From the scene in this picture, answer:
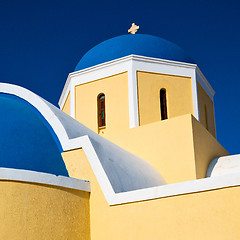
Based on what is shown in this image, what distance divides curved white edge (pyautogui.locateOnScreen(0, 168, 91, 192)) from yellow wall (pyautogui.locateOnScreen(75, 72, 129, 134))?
3993 mm

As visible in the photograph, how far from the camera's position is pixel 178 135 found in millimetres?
8180

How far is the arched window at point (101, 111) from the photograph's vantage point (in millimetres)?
10164

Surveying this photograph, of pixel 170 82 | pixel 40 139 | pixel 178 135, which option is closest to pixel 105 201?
pixel 40 139

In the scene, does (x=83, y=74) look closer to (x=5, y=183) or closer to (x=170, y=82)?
(x=170, y=82)

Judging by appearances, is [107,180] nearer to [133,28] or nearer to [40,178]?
[40,178]

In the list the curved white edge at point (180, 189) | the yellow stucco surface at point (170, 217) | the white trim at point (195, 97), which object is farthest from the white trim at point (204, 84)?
the curved white edge at point (180, 189)

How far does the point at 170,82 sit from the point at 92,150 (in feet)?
14.3

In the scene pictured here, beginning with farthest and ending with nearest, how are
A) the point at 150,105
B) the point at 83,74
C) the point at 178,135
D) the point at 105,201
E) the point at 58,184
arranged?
the point at 83,74 → the point at 150,105 → the point at 178,135 → the point at 105,201 → the point at 58,184

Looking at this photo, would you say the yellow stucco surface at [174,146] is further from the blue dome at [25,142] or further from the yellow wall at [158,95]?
the blue dome at [25,142]

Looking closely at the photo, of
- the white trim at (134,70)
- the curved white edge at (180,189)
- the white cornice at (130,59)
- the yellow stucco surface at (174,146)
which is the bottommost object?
the curved white edge at (180,189)

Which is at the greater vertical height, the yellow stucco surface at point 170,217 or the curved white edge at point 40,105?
the curved white edge at point 40,105

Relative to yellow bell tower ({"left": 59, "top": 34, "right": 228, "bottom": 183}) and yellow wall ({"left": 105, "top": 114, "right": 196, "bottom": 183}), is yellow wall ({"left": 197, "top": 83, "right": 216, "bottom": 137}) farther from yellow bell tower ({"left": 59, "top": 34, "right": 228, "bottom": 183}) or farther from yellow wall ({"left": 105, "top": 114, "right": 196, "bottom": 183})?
yellow wall ({"left": 105, "top": 114, "right": 196, "bottom": 183})

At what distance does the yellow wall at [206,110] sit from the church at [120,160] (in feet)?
0.30

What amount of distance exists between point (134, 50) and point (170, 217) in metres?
5.82
